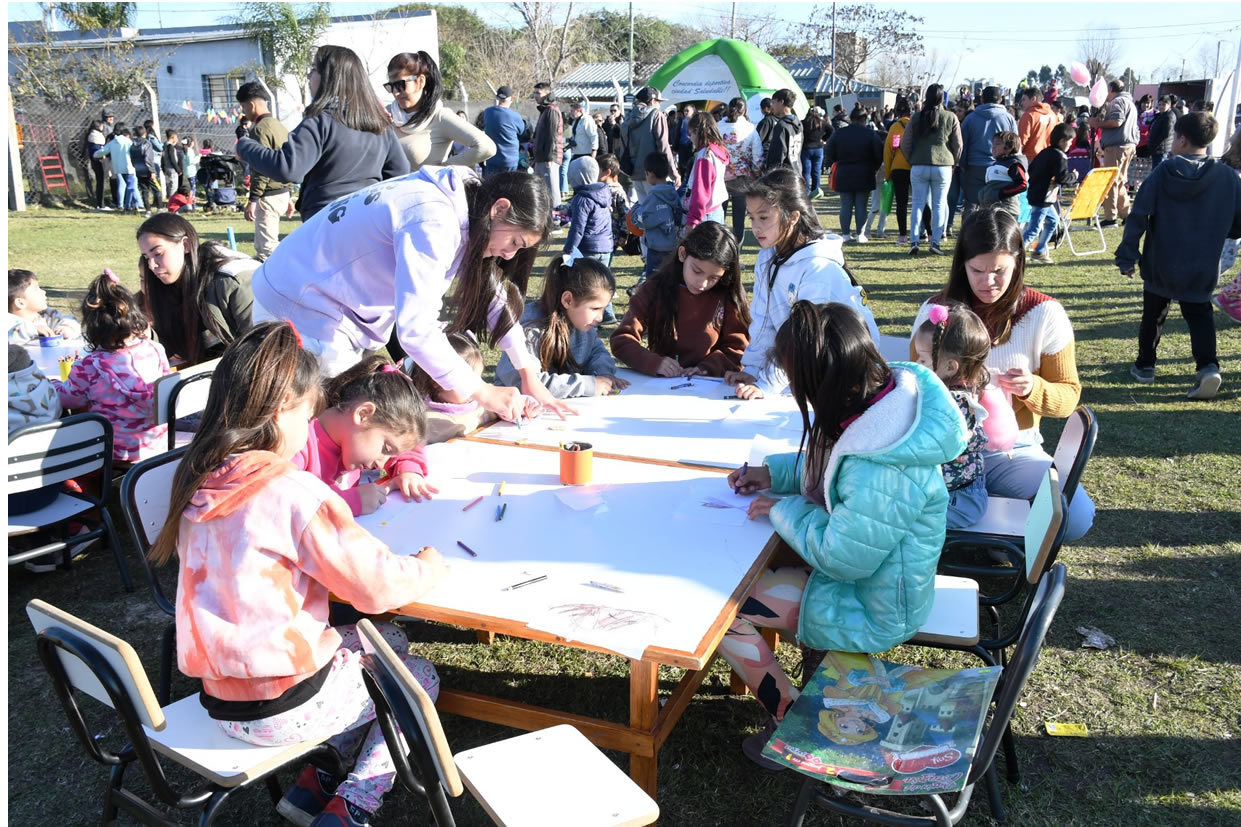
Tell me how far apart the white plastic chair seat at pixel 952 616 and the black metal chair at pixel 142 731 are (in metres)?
1.44

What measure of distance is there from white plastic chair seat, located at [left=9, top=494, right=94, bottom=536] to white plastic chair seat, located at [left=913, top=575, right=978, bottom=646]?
2.83m

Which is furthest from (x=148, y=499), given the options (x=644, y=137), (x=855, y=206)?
(x=855, y=206)

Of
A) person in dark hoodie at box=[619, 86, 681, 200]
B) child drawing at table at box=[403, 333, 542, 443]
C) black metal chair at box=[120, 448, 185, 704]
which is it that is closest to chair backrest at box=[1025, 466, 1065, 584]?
child drawing at table at box=[403, 333, 542, 443]

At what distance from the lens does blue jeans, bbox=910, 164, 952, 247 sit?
9.16 m

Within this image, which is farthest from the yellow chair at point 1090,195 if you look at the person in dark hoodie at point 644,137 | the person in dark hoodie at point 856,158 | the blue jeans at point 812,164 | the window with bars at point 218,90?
the window with bars at point 218,90

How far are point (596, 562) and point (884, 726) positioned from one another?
0.71 metres

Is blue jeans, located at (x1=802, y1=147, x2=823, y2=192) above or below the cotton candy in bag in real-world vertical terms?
above

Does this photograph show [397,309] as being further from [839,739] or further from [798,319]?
[839,739]

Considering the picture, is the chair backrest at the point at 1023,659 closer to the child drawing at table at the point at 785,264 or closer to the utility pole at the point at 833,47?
the child drawing at table at the point at 785,264

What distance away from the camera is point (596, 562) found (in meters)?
2.09

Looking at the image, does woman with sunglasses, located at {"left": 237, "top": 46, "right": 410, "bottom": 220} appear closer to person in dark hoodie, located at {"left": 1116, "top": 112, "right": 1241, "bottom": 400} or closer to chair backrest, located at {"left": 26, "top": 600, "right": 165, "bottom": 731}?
chair backrest, located at {"left": 26, "top": 600, "right": 165, "bottom": 731}

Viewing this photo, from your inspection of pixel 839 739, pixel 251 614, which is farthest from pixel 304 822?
pixel 839 739

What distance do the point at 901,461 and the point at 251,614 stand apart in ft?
4.63

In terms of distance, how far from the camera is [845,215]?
34.7ft
